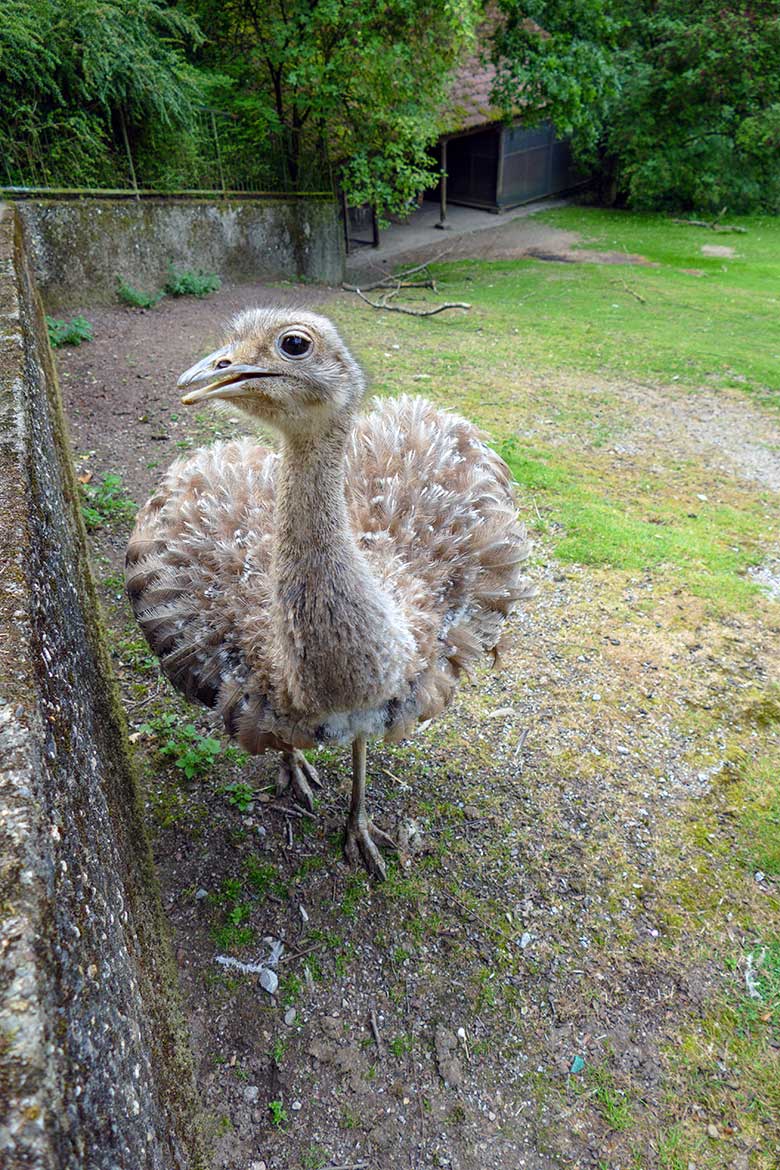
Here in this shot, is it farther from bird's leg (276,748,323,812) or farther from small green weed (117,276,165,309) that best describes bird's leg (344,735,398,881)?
small green weed (117,276,165,309)

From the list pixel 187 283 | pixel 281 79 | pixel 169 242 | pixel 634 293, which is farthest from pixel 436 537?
pixel 634 293

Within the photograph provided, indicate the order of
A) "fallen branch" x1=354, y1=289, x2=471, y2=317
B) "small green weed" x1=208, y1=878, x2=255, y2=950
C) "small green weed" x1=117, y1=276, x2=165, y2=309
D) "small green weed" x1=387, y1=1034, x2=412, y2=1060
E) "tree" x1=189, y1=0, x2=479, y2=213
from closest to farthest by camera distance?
"small green weed" x1=387, y1=1034, x2=412, y2=1060 < "small green weed" x1=208, y1=878, x2=255, y2=950 < "small green weed" x1=117, y1=276, x2=165, y2=309 < "tree" x1=189, y1=0, x2=479, y2=213 < "fallen branch" x1=354, y1=289, x2=471, y2=317

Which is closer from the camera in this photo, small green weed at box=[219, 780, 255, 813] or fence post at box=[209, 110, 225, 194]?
small green weed at box=[219, 780, 255, 813]

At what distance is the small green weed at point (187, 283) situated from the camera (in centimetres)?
1025

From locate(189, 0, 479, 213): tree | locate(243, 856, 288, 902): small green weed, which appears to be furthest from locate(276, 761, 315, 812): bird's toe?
locate(189, 0, 479, 213): tree

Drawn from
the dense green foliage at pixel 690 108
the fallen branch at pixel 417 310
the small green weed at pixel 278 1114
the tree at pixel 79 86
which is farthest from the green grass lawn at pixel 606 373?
the dense green foliage at pixel 690 108

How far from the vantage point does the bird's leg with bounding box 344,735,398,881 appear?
127 inches

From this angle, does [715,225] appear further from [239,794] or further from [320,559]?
[320,559]

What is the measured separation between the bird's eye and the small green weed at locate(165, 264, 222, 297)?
352 inches

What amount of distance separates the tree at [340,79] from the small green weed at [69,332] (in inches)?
205

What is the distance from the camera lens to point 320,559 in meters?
2.34

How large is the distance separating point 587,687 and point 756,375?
22.2ft

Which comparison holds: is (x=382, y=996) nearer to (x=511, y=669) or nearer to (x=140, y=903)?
(x=140, y=903)

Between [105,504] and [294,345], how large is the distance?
333cm
